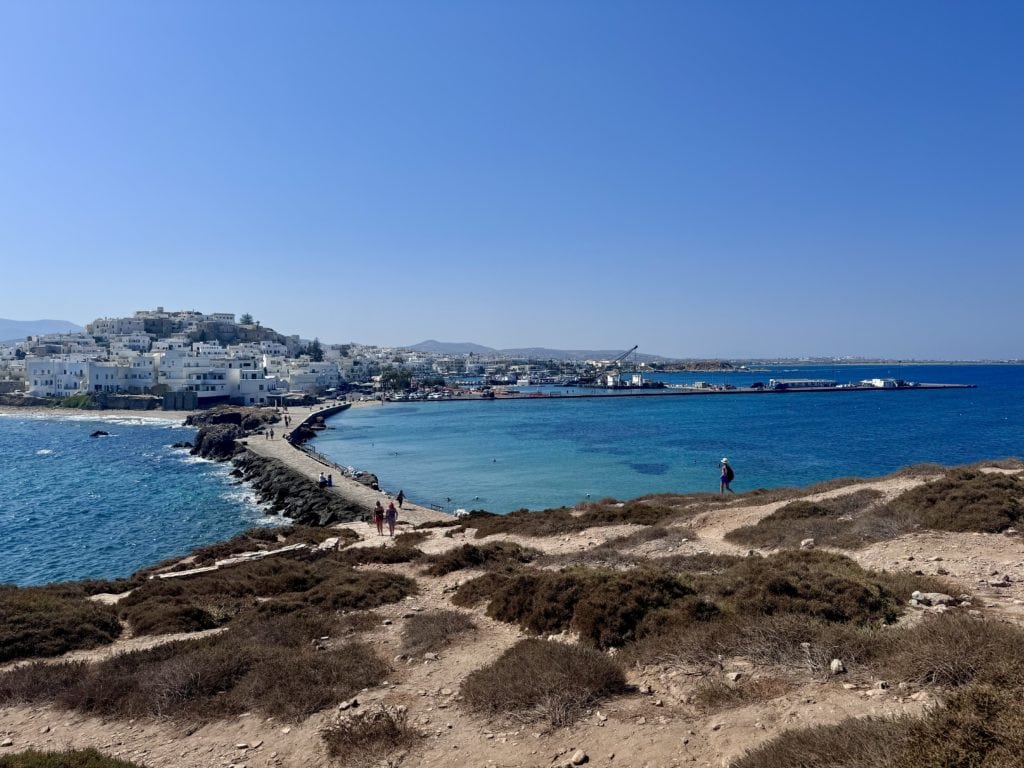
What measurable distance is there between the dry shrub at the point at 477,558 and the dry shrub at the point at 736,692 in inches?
311

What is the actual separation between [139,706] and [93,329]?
185m

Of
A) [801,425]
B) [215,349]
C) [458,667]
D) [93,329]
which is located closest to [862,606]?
[458,667]

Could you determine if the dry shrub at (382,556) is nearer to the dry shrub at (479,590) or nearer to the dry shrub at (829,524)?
the dry shrub at (479,590)

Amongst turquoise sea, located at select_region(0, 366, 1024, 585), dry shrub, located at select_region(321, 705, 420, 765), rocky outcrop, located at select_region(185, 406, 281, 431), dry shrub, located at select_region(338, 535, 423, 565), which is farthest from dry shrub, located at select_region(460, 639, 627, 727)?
rocky outcrop, located at select_region(185, 406, 281, 431)

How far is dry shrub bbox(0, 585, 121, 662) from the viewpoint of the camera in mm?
9648

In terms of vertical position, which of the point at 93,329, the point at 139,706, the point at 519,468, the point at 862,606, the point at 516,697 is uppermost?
the point at 93,329

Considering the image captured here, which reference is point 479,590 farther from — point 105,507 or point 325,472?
point 325,472

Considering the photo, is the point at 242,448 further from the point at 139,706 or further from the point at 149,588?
the point at 139,706

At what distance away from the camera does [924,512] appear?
13.2m

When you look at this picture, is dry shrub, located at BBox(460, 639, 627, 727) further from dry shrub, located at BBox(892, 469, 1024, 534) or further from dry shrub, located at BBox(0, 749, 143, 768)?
dry shrub, located at BBox(892, 469, 1024, 534)

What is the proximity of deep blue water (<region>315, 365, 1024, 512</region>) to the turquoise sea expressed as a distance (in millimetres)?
218

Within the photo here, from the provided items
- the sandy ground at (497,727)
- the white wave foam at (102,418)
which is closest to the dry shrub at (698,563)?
the sandy ground at (497,727)

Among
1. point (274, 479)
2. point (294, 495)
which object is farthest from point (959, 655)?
point (274, 479)

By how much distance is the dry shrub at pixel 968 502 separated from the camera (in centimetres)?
1204
